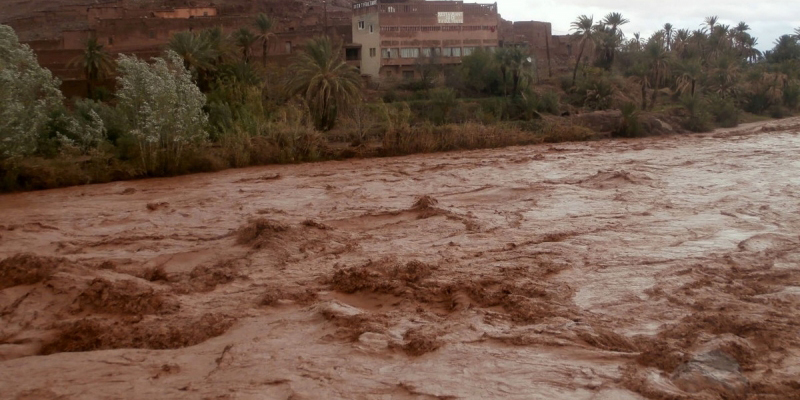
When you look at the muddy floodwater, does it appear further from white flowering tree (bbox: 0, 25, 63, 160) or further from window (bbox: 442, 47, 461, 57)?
window (bbox: 442, 47, 461, 57)

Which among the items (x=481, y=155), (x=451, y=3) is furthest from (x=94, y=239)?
(x=451, y=3)

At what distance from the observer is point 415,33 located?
45.9 metres

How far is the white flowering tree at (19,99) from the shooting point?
18.9 m

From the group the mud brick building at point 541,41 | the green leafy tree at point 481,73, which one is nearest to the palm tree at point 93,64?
the green leafy tree at point 481,73

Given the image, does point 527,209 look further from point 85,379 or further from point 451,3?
point 451,3

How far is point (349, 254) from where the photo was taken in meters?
12.0

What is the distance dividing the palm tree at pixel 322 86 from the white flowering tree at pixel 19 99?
1110 centimetres

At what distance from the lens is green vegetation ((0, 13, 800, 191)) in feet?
70.0

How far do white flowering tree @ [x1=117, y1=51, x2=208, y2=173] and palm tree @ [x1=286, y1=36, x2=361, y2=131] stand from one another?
7531 millimetres

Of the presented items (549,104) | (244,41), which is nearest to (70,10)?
(244,41)

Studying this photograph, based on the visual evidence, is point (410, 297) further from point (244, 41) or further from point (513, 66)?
point (513, 66)

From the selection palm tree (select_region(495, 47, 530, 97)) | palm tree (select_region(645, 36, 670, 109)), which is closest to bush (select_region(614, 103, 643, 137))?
palm tree (select_region(495, 47, 530, 97))

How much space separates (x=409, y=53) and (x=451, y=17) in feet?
12.3

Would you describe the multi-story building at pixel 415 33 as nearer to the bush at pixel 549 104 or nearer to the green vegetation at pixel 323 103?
the green vegetation at pixel 323 103
